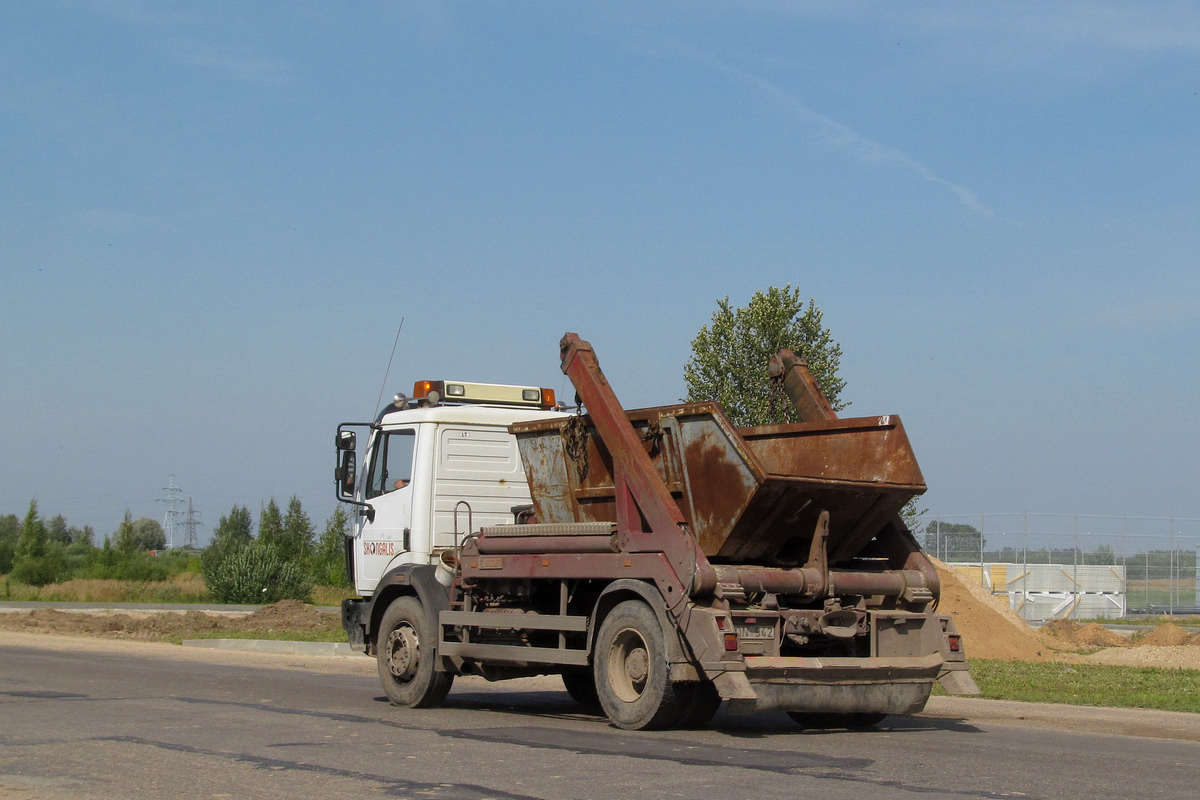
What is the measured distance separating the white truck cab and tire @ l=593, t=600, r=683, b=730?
2.67 metres

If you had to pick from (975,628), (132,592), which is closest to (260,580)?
(132,592)

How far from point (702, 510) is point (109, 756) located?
184 inches

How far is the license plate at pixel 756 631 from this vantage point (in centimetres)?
913

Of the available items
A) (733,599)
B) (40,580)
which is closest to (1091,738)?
(733,599)

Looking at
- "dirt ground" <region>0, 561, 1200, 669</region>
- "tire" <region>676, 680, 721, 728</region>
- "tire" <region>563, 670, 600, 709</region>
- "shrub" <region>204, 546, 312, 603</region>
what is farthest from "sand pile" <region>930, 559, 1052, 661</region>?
"shrub" <region>204, 546, 312, 603</region>

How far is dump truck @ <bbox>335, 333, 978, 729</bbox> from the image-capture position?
30.5 feet

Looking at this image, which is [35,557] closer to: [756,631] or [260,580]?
[260,580]

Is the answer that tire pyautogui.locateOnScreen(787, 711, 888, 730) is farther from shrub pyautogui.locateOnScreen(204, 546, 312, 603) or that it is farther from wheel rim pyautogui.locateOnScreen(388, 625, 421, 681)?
shrub pyautogui.locateOnScreen(204, 546, 312, 603)

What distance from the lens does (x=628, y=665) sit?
31.9 ft

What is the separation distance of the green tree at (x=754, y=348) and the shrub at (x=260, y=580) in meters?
16.5

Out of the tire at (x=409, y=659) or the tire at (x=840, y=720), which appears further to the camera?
the tire at (x=409, y=659)

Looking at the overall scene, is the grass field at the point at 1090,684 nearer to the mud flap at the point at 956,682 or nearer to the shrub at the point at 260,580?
the mud flap at the point at 956,682

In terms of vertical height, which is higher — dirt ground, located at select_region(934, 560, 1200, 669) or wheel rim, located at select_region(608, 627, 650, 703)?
wheel rim, located at select_region(608, 627, 650, 703)

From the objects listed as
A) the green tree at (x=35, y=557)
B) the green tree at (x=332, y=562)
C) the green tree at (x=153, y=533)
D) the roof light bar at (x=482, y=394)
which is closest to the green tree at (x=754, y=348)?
the roof light bar at (x=482, y=394)
